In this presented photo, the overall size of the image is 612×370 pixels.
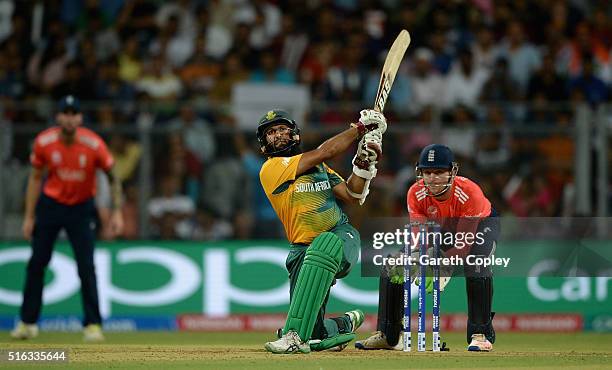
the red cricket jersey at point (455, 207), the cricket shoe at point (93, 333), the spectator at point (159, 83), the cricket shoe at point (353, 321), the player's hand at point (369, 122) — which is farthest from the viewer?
the spectator at point (159, 83)

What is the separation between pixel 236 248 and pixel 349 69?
3.20 meters

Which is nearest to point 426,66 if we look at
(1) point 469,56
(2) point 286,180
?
(1) point 469,56

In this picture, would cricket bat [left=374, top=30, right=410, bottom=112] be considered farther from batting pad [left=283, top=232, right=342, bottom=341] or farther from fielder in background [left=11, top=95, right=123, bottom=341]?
fielder in background [left=11, top=95, right=123, bottom=341]

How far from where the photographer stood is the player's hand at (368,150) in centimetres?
962

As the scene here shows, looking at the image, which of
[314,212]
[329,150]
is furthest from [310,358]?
[329,150]

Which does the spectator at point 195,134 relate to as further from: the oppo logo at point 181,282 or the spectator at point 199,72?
the spectator at point 199,72

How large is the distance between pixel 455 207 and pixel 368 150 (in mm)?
888

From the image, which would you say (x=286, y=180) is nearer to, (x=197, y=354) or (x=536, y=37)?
(x=197, y=354)

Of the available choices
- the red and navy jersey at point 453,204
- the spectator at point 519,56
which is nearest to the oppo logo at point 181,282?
the spectator at point 519,56

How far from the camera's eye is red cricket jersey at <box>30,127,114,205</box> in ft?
42.2

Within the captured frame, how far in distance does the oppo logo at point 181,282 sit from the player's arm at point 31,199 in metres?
2.49

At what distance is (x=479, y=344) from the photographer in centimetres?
980

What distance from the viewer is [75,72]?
1698cm

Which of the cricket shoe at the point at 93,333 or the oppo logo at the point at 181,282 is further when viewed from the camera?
the oppo logo at the point at 181,282
